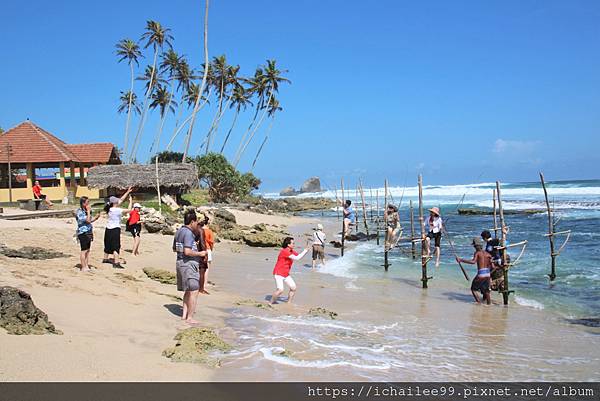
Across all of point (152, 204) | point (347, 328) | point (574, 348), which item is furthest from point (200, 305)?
point (152, 204)

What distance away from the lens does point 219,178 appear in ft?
134

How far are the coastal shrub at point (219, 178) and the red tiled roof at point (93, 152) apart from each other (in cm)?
887

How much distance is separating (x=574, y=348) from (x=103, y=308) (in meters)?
6.83

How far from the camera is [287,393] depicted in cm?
452

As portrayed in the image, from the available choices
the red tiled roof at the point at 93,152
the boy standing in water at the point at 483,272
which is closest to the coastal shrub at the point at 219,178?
the red tiled roof at the point at 93,152

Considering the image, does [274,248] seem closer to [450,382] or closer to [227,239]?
[227,239]

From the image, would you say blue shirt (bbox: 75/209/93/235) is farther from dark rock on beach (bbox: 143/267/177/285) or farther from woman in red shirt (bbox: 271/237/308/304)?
woman in red shirt (bbox: 271/237/308/304)

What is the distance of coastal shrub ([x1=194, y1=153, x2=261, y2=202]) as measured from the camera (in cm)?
4022

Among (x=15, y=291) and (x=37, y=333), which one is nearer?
(x=37, y=333)

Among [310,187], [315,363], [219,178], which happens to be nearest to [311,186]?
[310,187]

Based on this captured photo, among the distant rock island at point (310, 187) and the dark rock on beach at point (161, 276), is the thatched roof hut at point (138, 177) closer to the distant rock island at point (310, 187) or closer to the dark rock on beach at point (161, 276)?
the dark rock on beach at point (161, 276)

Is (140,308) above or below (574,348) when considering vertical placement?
above

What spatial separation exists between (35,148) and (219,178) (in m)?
15.4

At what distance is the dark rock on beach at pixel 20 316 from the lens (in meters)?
5.02
